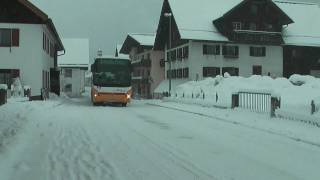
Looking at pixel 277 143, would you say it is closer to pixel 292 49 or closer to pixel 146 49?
pixel 292 49

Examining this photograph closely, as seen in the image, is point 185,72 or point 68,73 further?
point 68,73

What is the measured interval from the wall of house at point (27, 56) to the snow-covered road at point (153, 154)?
2284 cm

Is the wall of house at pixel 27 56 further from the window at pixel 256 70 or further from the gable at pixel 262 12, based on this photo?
the window at pixel 256 70

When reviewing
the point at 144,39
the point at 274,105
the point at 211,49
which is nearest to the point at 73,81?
the point at 144,39

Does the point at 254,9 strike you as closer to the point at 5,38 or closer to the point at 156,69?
→ the point at 156,69

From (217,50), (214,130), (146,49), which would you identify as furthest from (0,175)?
(146,49)

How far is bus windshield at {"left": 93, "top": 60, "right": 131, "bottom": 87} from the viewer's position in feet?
114

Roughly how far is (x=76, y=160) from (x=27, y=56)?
30473 mm

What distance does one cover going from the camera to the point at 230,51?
60.8 meters

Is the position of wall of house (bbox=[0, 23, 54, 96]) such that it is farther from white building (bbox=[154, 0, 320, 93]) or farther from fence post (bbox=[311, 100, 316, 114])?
fence post (bbox=[311, 100, 316, 114])

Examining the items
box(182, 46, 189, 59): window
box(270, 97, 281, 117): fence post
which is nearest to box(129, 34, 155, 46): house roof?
box(182, 46, 189, 59): window

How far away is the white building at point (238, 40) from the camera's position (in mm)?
→ 59219

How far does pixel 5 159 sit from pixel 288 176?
5.41 metres

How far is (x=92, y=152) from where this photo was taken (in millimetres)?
11656
